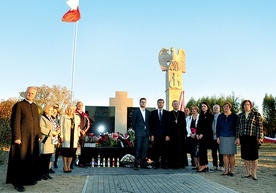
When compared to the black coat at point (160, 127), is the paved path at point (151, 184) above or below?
below

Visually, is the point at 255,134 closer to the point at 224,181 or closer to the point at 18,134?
the point at 224,181

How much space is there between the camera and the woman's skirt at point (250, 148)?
6641 millimetres

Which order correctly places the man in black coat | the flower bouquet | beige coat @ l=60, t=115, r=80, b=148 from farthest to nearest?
the flower bouquet, beige coat @ l=60, t=115, r=80, b=148, the man in black coat

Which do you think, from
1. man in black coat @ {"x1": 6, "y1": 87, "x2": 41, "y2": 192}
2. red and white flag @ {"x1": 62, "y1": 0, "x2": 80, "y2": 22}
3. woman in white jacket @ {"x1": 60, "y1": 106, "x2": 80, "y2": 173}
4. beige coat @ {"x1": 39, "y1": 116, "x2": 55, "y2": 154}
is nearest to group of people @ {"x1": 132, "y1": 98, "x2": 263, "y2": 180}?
woman in white jacket @ {"x1": 60, "y1": 106, "x2": 80, "y2": 173}

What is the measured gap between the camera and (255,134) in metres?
6.70

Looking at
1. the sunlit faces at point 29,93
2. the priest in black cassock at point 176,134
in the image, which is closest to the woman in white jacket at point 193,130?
the priest in black cassock at point 176,134

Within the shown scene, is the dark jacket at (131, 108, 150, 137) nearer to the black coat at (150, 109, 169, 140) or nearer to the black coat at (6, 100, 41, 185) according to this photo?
the black coat at (150, 109, 169, 140)

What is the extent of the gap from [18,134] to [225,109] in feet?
15.8

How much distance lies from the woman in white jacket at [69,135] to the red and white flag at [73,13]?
790cm

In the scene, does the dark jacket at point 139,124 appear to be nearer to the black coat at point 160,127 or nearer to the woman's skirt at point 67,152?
the black coat at point 160,127

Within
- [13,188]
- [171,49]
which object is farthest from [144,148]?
[171,49]

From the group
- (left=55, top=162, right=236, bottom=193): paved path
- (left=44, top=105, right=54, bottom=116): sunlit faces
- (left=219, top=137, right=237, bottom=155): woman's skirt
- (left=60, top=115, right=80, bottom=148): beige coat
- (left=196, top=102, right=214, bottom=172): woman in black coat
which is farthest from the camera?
(left=196, top=102, right=214, bottom=172): woman in black coat

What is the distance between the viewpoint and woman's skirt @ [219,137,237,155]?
7082mm

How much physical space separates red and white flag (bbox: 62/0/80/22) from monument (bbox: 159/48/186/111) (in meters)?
7.24
